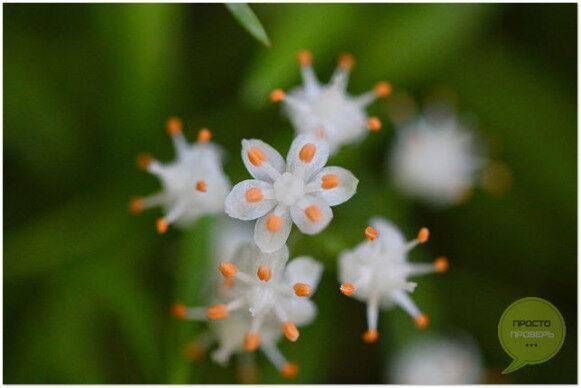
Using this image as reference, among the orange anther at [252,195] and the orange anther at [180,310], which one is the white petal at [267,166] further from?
the orange anther at [180,310]

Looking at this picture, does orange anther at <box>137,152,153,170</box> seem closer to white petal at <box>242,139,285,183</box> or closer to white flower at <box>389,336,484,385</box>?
white petal at <box>242,139,285,183</box>

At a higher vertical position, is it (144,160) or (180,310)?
(144,160)

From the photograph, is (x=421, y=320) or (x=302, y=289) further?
(x=421, y=320)

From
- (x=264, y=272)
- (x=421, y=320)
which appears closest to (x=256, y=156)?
(x=264, y=272)

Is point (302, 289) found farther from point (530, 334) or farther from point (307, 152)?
point (530, 334)

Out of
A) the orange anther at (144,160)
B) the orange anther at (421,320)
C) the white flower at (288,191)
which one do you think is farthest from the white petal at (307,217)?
the orange anther at (144,160)

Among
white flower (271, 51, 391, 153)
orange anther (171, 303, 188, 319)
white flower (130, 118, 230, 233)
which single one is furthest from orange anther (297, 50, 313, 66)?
orange anther (171, 303, 188, 319)

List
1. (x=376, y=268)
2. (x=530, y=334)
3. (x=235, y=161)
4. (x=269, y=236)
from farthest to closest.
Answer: (x=235, y=161)
(x=530, y=334)
(x=376, y=268)
(x=269, y=236)
